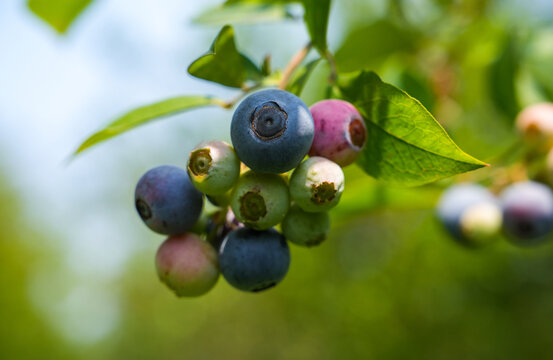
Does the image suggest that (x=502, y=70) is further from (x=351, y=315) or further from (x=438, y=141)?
(x=351, y=315)

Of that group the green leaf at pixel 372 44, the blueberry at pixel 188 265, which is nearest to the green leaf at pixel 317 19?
the blueberry at pixel 188 265

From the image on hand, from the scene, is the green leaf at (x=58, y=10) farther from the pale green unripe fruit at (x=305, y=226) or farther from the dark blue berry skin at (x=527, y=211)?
the dark blue berry skin at (x=527, y=211)

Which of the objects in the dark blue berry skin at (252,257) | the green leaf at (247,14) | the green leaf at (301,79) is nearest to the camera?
the dark blue berry skin at (252,257)

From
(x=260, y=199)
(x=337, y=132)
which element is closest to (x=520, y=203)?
(x=337, y=132)

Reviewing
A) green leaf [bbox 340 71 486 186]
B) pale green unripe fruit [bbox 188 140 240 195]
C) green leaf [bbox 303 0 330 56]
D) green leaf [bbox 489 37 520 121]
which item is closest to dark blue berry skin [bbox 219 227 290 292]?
pale green unripe fruit [bbox 188 140 240 195]

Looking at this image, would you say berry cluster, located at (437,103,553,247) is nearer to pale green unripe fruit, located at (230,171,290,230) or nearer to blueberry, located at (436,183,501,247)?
blueberry, located at (436,183,501,247)

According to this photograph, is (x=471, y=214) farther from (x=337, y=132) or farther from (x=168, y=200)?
(x=168, y=200)
